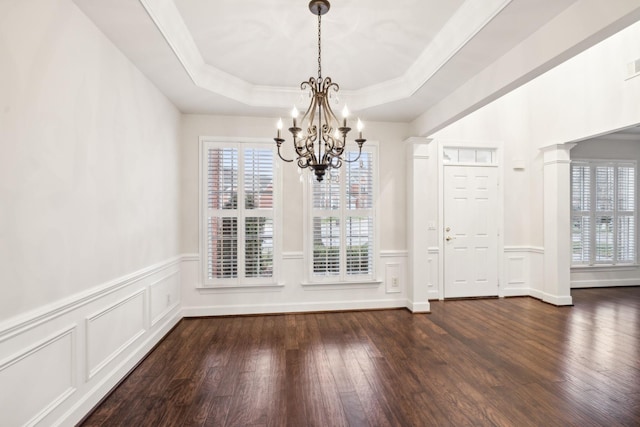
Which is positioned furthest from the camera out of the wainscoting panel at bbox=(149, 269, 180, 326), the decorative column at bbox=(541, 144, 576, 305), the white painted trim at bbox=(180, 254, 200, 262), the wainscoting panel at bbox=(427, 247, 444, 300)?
the wainscoting panel at bbox=(427, 247, 444, 300)

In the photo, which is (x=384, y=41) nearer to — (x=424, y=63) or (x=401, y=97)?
(x=424, y=63)

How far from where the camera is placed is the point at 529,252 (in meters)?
5.15

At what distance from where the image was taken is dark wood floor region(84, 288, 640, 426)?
6.93ft

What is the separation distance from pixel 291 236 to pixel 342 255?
773 millimetres

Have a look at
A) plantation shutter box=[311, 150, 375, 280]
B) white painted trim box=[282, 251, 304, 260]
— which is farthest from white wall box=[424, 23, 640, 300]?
white painted trim box=[282, 251, 304, 260]

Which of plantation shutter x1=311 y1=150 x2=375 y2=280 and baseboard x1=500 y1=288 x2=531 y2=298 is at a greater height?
plantation shutter x1=311 y1=150 x2=375 y2=280

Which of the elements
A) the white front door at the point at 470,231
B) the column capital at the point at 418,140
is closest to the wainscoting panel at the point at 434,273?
the white front door at the point at 470,231

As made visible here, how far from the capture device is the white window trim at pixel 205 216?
13.5 feet

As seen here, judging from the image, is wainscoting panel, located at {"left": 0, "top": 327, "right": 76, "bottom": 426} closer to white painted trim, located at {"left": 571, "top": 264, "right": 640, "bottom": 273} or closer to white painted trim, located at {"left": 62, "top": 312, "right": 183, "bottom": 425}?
white painted trim, located at {"left": 62, "top": 312, "right": 183, "bottom": 425}

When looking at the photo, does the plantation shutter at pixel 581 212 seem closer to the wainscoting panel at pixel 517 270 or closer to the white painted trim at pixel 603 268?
the white painted trim at pixel 603 268

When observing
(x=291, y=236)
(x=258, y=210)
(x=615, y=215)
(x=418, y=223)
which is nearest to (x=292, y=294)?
(x=291, y=236)

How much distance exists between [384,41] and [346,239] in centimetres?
252

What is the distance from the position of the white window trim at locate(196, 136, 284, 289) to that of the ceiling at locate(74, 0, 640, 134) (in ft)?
1.58

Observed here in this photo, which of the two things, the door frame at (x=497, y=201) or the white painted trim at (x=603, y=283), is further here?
the white painted trim at (x=603, y=283)
